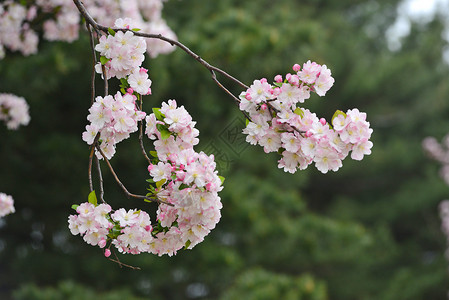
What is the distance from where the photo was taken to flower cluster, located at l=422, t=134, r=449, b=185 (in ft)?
21.7

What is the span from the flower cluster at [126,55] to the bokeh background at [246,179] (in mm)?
367

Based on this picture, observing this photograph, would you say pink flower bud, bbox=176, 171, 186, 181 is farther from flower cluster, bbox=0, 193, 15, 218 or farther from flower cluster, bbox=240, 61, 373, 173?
flower cluster, bbox=0, 193, 15, 218

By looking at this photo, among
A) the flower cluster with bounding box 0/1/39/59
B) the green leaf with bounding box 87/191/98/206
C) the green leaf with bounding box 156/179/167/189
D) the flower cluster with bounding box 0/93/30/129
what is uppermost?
the flower cluster with bounding box 0/1/39/59

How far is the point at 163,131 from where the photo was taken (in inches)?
45.6

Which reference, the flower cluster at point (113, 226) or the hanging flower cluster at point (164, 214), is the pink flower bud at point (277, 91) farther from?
the flower cluster at point (113, 226)

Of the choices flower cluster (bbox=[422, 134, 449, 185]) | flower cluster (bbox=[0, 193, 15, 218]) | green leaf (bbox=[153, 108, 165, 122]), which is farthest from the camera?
flower cluster (bbox=[422, 134, 449, 185])

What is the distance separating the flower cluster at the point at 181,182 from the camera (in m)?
1.05

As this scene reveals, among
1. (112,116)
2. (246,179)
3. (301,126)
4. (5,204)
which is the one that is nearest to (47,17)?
(5,204)

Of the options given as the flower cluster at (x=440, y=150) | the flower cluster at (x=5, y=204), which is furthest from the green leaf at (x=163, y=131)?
the flower cluster at (x=440, y=150)

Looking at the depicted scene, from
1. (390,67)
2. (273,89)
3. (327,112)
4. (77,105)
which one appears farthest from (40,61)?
(390,67)

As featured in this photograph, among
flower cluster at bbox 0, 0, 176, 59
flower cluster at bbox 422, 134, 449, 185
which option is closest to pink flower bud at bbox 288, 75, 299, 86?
flower cluster at bbox 0, 0, 176, 59

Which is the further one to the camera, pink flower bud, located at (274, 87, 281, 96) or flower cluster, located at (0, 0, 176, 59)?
flower cluster, located at (0, 0, 176, 59)

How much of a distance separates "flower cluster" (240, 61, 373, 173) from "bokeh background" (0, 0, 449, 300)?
1.11 ft

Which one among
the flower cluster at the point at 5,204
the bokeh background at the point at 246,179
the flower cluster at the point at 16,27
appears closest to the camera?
the flower cluster at the point at 5,204
